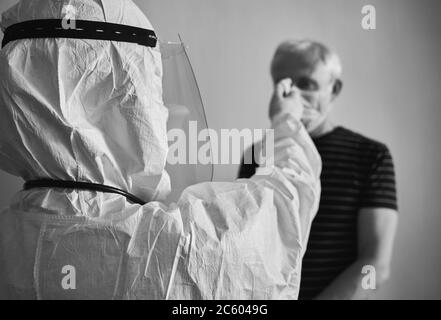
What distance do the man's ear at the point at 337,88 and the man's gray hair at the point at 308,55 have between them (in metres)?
0.01

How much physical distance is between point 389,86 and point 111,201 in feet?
3.20

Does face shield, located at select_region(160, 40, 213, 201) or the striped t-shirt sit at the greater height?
face shield, located at select_region(160, 40, 213, 201)

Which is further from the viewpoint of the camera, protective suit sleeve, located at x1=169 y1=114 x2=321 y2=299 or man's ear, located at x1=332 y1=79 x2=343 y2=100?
man's ear, located at x1=332 y1=79 x2=343 y2=100

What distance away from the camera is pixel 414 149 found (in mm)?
1422

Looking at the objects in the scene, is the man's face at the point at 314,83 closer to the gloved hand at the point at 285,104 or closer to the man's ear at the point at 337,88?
the man's ear at the point at 337,88

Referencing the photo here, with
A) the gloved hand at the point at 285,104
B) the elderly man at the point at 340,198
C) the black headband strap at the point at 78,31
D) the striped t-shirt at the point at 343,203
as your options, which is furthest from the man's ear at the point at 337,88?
the black headband strap at the point at 78,31

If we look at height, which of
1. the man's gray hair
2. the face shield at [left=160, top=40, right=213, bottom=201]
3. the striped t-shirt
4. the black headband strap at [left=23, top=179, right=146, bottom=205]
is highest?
the man's gray hair

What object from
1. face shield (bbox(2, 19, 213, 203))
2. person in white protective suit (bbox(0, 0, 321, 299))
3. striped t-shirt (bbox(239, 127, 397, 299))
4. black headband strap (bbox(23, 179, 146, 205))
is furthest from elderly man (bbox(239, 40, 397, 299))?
black headband strap (bbox(23, 179, 146, 205))

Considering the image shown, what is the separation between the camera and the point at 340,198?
53.2 inches

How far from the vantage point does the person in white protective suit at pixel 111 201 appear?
708mm

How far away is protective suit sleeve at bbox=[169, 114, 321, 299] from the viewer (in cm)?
71

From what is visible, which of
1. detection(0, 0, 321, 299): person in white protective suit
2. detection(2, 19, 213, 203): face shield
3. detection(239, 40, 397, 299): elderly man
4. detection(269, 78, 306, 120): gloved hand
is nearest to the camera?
detection(0, 0, 321, 299): person in white protective suit

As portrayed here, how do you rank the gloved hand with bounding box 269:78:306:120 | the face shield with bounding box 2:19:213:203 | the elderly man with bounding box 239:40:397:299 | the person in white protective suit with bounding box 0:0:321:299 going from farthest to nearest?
1. the elderly man with bounding box 239:40:397:299
2. the gloved hand with bounding box 269:78:306:120
3. the face shield with bounding box 2:19:213:203
4. the person in white protective suit with bounding box 0:0:321:299

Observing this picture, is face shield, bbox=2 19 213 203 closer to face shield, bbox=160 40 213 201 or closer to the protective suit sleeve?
face shield, bbox=160 40 213 201
